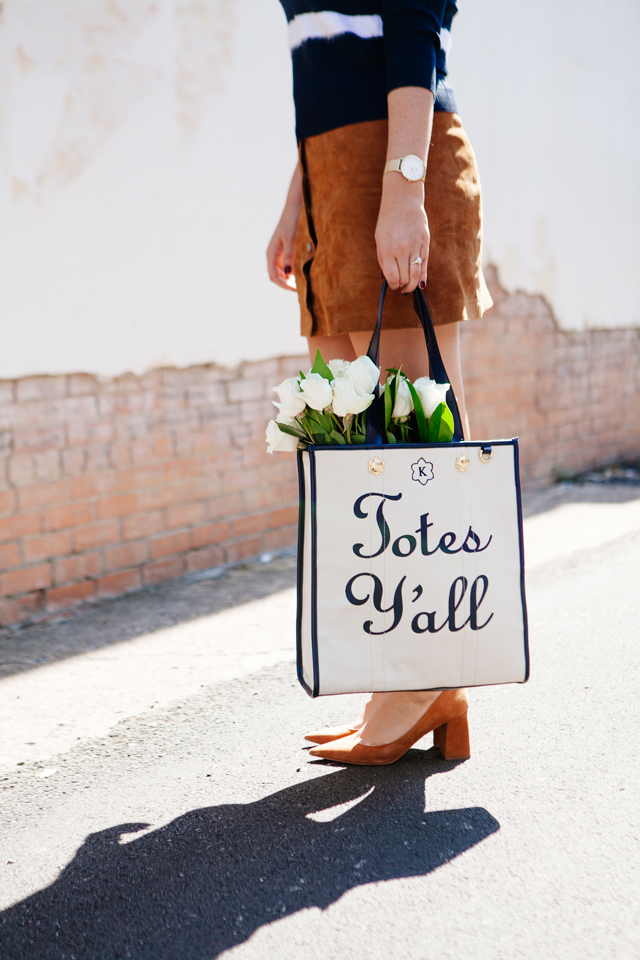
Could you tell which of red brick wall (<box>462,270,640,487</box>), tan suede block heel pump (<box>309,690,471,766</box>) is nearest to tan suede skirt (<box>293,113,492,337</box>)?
tan suede block heel pump (<box>309,690,471,766</box>)

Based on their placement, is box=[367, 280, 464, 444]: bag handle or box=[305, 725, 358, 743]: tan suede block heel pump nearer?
box=[367, 280, 464, 444]: bag handle

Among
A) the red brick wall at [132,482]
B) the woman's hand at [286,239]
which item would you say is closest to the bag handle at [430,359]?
the woman's hand at [286,239]

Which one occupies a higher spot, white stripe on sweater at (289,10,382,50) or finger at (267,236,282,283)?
white stripe on sweater at (289,10,382,50)

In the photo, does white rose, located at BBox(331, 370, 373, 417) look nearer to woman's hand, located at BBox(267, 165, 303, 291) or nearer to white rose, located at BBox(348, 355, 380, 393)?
white rose, located at BBox(348, 355, 380, 393)

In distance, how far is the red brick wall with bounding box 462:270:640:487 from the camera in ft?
17.1

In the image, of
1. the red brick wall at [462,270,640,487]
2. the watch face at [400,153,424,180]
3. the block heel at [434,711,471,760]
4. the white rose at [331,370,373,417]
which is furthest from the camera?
the red brick wall at [462,270,640,487]

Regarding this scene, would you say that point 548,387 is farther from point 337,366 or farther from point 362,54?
point 337,366

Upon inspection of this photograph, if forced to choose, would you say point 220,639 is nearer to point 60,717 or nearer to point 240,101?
point 60,717

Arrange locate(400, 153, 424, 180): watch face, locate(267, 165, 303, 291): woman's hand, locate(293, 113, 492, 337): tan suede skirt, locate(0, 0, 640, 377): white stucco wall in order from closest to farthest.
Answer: locate(400, 153, 424, 180): watch face
locate(293, 113, 492, 337): tan suede skirt
locate(267, 165, 303, 291): woman's hand
locate(0, 0, 640, 377): white stucco wall

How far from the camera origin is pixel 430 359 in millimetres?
1782

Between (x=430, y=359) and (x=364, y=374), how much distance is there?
0.66 ft

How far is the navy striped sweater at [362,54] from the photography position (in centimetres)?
174

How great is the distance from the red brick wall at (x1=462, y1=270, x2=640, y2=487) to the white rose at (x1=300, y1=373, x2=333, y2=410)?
136 inches

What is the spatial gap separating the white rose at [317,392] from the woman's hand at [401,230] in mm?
286
